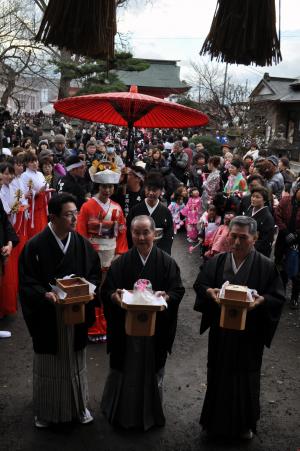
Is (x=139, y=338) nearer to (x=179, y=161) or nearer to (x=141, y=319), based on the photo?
(x=141, y=319)

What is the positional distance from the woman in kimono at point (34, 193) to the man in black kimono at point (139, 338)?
→ 10.4 feet

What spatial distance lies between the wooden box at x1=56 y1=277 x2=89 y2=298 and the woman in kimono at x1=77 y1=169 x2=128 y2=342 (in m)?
1.79

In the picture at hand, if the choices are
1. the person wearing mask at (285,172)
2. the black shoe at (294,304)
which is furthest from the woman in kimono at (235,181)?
the black shoe at (294,304)

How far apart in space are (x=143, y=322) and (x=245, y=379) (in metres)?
1.00

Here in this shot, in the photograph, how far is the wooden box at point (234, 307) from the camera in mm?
3102

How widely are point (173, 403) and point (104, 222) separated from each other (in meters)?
2.00

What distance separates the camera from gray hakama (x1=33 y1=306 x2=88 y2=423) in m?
3.55

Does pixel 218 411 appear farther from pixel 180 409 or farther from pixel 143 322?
pixel 143 322

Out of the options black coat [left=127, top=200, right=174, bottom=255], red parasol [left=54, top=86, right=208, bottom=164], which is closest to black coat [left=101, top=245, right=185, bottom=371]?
black coat [left=127, top=200, right=174, bottom=255]

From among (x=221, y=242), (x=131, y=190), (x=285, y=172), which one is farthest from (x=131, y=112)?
(x=285, y=172)

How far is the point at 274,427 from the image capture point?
3900mm

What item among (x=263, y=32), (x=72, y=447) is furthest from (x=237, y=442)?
(x=263, y=32)

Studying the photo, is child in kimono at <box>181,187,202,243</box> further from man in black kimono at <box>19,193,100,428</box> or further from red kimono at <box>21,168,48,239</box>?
man in black kimono at <box>19,193,100,428</box>

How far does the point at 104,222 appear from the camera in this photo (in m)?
5.02
